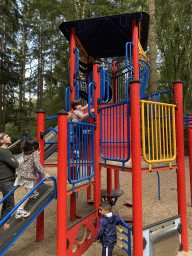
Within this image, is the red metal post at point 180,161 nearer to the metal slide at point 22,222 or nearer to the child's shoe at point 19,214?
the metal slide at point 22,222

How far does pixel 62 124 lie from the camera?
2.50 metres

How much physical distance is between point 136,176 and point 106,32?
454cm

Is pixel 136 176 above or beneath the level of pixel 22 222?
above

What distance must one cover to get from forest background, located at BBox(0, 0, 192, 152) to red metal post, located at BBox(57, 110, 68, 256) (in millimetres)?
8109

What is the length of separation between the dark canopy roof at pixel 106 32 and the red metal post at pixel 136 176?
9.71ft

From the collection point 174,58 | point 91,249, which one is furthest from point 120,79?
point 174,58

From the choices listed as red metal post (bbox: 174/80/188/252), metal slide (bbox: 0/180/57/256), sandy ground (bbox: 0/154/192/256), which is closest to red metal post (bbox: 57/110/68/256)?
metal slide (bbox: 0/180/57/256)

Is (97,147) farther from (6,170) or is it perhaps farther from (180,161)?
(6,170)

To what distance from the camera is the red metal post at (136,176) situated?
2.58m

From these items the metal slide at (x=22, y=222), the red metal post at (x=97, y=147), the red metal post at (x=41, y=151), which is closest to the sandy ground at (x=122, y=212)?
the red metal post at (x=41, y=151)

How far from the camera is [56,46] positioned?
20.1 m

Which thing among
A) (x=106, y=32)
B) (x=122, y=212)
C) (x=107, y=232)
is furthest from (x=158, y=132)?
(x=106, y=32)

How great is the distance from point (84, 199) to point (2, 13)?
51.9 feet

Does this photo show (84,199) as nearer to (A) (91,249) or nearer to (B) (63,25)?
(A) (91,249)
